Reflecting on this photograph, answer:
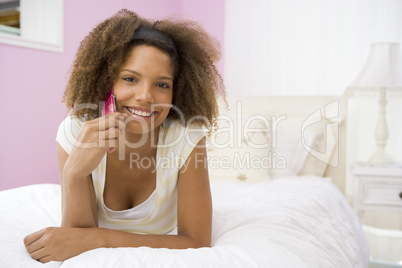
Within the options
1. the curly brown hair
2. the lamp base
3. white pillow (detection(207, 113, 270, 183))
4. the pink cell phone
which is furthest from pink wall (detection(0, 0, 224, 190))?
the lamp base

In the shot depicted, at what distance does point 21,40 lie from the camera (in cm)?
234

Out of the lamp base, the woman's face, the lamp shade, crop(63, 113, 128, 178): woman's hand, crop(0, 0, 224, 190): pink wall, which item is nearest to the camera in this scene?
crop(63, 113, 128, 178): woman's hand

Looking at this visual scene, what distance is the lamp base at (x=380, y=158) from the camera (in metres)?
2.55

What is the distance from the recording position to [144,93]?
3.53ft

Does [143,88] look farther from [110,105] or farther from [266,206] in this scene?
[266,206]

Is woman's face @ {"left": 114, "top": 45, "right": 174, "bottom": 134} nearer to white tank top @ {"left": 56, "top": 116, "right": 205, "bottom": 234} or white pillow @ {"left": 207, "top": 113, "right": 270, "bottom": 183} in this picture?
white tank top @ {"left": 56, "top": 116, "right": 205, "bottom": 234}

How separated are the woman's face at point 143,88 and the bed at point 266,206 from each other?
368mm

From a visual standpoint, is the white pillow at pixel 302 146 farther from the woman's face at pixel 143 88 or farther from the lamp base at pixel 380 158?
the woman's face at pixel 143 88

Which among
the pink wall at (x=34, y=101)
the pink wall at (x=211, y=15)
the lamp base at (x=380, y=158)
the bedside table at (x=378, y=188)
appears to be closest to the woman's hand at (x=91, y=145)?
the pink wall at (x=34, y=101)

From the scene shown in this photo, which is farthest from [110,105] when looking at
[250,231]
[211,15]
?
[211,15]

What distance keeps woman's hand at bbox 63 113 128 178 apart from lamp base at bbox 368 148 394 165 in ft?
6.71

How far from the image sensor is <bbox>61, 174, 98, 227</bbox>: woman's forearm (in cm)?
101

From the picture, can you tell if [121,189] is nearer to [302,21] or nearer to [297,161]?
[297,161]

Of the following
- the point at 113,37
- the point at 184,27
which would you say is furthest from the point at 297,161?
the point at 113,37
